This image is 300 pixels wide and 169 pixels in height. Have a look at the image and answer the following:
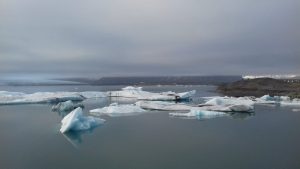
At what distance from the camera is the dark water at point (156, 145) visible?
5270 mm

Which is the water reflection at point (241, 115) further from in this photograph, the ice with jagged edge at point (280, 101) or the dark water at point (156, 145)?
the ice with jagged edge at point (280, 101)

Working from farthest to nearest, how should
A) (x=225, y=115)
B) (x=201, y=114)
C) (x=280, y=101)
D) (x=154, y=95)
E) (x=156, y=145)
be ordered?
(x=154, y=95), (x=280, y=101), (x=225, y=115), (x=201, y=114), (x=156, y=145)

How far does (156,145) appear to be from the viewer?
21.4 feet

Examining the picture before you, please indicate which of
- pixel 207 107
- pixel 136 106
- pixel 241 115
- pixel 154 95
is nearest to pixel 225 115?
pixel 241 115

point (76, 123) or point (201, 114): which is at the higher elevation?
point (76, 123)

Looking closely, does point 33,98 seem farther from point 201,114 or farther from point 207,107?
point 201,114

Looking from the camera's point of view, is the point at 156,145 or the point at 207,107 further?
the point at 207,107

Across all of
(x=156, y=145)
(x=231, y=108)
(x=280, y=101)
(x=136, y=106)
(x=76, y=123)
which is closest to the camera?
(x=156, y=145)

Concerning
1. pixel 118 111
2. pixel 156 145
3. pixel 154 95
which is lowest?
pixel 156 145

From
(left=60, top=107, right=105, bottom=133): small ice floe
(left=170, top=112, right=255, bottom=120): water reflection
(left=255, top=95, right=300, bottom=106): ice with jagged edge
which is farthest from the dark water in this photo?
(left=255, top=95, right=300, bottom=106): ice with jagged edge

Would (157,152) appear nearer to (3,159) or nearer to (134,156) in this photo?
(134,156)

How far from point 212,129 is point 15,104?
10.9m

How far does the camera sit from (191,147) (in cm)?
634

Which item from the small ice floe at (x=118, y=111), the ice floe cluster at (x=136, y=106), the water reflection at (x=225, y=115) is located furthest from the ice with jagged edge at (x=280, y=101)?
the small ice floe at (x=118, y=111)
